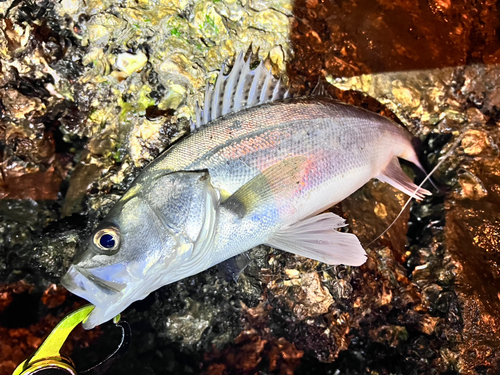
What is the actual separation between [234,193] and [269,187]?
0.66ft

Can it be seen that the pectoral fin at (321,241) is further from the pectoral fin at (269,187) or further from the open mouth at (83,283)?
the open mouth at (83,283)

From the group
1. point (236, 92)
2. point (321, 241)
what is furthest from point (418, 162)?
point (236, 92)

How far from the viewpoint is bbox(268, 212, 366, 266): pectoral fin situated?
1729 millimetres

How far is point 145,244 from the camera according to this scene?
1460mm

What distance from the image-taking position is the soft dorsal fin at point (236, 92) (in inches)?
71.7

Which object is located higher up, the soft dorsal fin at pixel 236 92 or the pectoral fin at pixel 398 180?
the soft dorsal fin at pixel 236 92

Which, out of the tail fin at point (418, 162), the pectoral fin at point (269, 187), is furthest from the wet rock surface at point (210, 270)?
the pectoral fin at point (269, 187)

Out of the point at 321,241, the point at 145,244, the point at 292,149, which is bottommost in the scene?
the point at 321,241

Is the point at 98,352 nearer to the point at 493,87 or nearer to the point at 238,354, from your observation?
the point at 238,354

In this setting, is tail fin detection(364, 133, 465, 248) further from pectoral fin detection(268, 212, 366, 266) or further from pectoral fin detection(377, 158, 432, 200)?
pectoral fin detection(268, 212, 366, 266)

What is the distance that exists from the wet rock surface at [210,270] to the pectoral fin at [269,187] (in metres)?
0.54

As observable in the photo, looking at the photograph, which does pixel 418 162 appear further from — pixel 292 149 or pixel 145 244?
pixel 145 244

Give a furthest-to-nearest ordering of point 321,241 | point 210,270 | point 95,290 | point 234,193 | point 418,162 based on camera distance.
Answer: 1. point 418,162
2. point 210,270
3. point 321,241
4. point 234,193
5. point 95,290

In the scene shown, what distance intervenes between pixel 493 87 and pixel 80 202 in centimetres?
357
